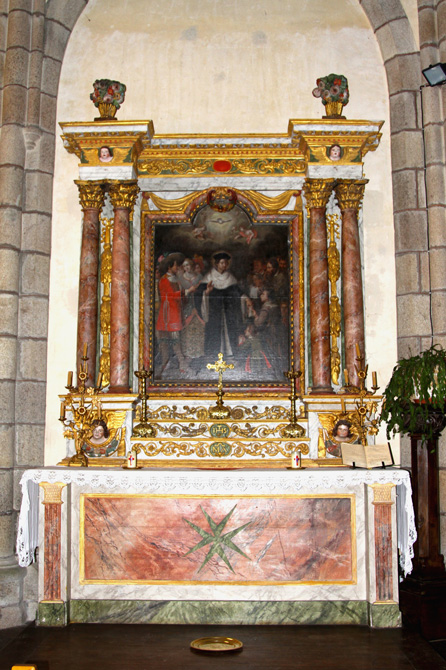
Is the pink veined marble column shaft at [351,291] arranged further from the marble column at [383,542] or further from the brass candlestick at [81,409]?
the brass candlestick at [81,409]

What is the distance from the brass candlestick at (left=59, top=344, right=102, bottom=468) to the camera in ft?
19.4

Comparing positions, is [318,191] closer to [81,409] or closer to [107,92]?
[107,92]

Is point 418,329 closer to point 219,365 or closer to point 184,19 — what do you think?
point 219,365

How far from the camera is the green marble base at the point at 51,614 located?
5.18m

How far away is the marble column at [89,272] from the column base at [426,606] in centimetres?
341

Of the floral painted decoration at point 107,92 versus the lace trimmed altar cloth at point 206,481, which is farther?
the floral painted decoration at point 107,92

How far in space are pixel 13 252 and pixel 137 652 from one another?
3819 millimetres

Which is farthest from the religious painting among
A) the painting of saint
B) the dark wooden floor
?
the dark wooden floor

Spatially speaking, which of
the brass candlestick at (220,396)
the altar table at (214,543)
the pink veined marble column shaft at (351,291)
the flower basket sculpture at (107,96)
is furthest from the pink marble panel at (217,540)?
the flower basket sculpture at (107,96)

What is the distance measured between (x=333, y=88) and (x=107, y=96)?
2.26 meters

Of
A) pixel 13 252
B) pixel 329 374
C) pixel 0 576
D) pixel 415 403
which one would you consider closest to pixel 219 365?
pixel 329 374

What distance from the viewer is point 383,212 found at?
6.88 m

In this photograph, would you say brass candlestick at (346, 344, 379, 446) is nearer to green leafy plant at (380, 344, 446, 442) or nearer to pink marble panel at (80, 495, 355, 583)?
green leafy plant at (380, 344, 446, 442)

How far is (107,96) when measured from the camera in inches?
260
